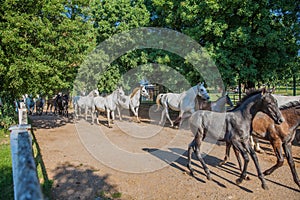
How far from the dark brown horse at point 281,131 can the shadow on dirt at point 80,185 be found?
3261mm

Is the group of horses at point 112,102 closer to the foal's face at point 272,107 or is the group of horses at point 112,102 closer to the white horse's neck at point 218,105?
the white horse's neck at point 218,105

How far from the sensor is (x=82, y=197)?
13.6 ft

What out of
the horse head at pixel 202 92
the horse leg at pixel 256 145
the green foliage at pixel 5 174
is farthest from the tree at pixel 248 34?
the green foliage at pixel 5 174

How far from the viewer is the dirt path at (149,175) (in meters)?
4.28

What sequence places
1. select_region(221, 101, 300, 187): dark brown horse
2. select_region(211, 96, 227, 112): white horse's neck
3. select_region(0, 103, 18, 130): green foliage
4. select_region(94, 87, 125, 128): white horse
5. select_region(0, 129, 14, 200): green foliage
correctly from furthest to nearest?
select_region(94, 87, 125, 128): white horse → select_region(0, 103, 18, 130): green foliage → select_region(211, 96, 227, 112): white horse's neck → select_region(221, 101, 300, 187): dark brown horse → select_region(0, 129, 14, 200): green foliage

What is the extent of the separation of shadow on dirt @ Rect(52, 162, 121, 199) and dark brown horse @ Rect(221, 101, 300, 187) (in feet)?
10.7

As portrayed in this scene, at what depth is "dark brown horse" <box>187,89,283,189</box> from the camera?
4.41 m

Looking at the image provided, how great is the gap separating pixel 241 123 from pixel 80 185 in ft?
12.6

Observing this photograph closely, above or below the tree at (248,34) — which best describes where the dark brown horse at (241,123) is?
below

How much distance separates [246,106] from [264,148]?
11.4 feet

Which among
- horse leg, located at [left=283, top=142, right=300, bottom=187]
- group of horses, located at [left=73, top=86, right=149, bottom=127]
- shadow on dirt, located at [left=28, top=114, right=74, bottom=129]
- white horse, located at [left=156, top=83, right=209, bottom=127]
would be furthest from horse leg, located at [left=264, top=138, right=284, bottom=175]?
shadow on dirt, located at [left=28, top=114, right=74, bottom=129]

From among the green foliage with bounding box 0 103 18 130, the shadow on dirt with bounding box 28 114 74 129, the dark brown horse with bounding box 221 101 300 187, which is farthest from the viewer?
the shadow on dirt with bounding box 28 114 74 129

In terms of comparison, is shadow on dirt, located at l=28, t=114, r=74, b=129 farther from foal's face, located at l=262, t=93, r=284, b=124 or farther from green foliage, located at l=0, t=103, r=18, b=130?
foal's face, located at l=262, t=93, r=284, b=124

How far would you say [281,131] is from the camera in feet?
16.0
